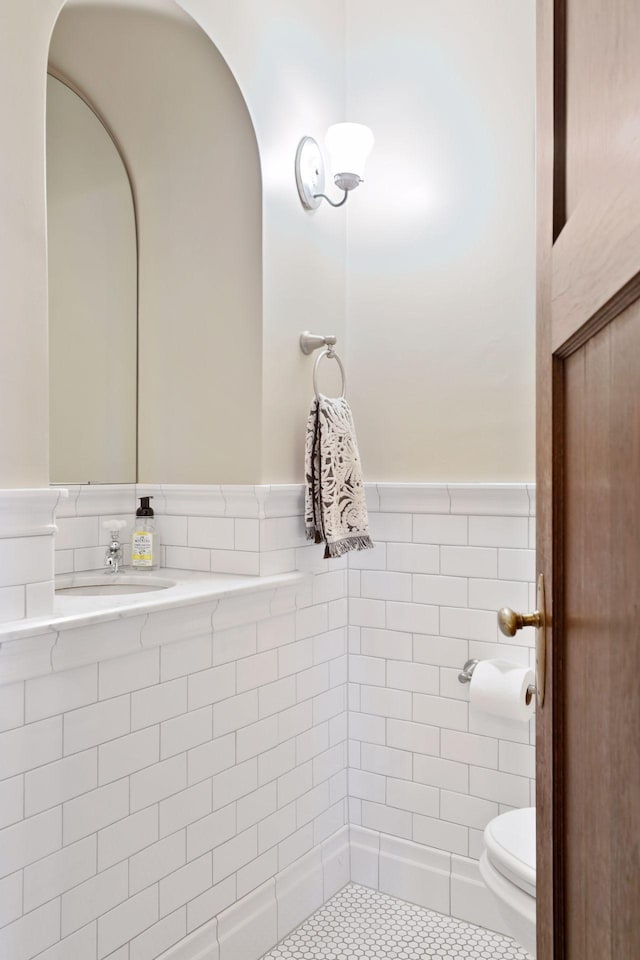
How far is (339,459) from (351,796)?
3.58ft

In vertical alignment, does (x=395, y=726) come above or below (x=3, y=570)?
below

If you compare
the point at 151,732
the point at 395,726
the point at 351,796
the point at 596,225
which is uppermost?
the point at 596,225

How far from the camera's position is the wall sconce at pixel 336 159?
196cm

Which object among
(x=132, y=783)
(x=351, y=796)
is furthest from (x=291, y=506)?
(x=351, y=796)

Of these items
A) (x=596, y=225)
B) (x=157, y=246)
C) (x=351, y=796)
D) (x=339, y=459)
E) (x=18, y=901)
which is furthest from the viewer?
(x=351, y=796)

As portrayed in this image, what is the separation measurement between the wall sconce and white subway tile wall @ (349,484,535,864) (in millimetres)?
883

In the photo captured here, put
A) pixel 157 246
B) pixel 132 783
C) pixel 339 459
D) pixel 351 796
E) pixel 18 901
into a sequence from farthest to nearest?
pixel 351 796
pixel 157 246
pixel 339 459
pixel 132 783
pixel 18 901

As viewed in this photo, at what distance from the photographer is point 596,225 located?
1.99 feet

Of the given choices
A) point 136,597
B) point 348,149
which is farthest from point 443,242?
point 136,597

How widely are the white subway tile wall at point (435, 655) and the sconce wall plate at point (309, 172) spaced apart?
0.87m

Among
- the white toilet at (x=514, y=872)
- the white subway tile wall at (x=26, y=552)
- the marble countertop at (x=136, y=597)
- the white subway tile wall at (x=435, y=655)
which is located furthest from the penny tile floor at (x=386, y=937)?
the white subway tile wall at (x=26, y=552)

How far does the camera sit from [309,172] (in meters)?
2.08

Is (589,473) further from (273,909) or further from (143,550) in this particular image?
(273,909)

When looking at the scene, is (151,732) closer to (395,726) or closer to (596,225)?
(395,726)
